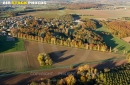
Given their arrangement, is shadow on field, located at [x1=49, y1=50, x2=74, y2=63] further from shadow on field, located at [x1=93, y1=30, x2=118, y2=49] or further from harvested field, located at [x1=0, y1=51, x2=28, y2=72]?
shadow on field, located at [x1=93, y1=30, x2=118, y2=49]

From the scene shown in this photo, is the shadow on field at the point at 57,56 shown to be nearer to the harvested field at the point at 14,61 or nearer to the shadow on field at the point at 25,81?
the harvested field at the point at 14,61

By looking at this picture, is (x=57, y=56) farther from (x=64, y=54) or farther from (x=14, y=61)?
(x=14, y=61)

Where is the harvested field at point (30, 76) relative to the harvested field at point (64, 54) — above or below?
below

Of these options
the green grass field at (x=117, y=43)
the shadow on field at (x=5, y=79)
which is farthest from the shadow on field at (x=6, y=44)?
the green grass field at (x=117, y=43)

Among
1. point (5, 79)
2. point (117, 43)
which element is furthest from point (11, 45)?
point (117, 43)

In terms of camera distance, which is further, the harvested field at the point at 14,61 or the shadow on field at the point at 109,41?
the shadow on field at the point at 109,41

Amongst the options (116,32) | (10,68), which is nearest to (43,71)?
(10,68)

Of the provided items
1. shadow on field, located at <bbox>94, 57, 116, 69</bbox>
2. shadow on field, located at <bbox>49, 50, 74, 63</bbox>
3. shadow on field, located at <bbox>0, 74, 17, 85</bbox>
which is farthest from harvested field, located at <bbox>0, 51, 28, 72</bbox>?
shadow on field, located at <bbox>94, 57, 116, 69</bbox>
